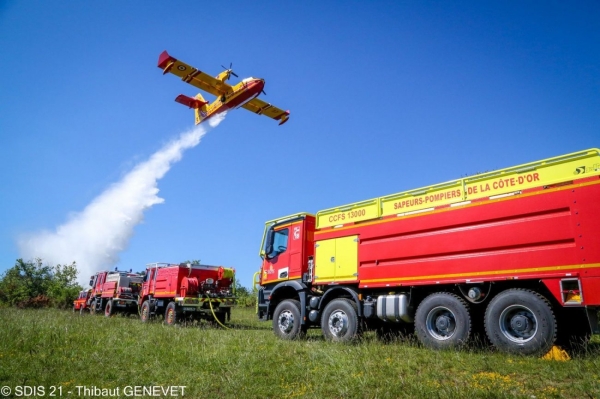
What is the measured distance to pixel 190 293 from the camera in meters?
17.5

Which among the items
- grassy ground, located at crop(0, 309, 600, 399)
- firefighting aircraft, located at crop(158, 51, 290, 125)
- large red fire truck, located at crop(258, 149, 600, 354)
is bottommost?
grassy ground, located at crop(0, 309, 600, 399)

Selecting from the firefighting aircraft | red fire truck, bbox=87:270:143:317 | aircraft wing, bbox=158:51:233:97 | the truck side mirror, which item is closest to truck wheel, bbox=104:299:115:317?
red fire truck, bbox=87:270:143:317

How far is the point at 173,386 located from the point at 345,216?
659cm

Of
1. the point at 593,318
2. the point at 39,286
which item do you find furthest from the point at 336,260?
the point at 39,286

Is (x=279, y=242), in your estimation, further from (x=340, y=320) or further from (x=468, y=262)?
(x=468, y=262)

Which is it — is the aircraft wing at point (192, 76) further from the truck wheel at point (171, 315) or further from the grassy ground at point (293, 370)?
the grassy ground at point (293, 370)

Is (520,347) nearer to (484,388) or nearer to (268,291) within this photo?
(484,388)

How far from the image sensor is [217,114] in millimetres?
29438

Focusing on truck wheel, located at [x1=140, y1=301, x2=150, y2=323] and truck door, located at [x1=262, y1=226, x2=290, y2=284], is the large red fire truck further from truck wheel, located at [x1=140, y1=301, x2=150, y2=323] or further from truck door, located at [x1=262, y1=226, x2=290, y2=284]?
truck wheel, located at [x1=140, y1=301, x2=150, y2=323]

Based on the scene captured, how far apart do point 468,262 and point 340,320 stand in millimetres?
3649

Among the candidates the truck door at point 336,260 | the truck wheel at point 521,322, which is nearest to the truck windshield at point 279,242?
the truck door at point 336,260

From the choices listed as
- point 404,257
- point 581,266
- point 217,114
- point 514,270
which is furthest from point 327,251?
point 217,114

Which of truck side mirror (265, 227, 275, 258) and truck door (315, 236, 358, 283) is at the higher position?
truck side mirror (265, 227, 275, 258)

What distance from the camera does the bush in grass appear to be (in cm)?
3950
